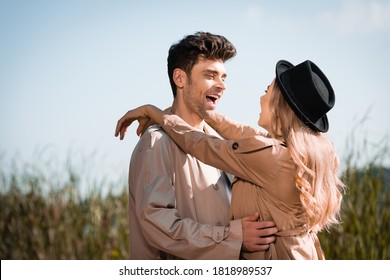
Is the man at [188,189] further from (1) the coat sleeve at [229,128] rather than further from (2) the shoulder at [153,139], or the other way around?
(1) the coat sleeve at [229,128]

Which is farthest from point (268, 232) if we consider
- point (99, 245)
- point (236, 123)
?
point (99, 245)

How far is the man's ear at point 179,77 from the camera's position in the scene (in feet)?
10.2

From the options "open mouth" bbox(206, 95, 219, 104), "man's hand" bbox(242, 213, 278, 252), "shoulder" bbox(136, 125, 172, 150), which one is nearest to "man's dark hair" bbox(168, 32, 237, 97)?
"open mouth" bbox(206, 95, 219, 104)

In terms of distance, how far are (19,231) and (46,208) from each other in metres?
0.36

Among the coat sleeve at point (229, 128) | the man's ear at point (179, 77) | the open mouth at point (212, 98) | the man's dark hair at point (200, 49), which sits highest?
the man's dark hair at point (200, 49)

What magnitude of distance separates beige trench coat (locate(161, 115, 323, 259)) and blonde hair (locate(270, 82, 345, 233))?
0.05 meters

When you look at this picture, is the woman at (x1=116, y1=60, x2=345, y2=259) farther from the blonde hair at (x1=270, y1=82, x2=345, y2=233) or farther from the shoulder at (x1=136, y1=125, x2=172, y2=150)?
the shoulder at (x1=136, y1=125, x2=172, y2=150)

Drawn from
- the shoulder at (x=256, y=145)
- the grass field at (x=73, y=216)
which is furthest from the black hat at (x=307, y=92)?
the grass field at (x=73, y=216)

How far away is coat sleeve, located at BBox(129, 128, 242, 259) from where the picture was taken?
264cm

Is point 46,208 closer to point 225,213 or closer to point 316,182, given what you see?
point 225,213

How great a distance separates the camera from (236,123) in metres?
3.38

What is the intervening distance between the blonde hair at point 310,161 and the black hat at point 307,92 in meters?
0.04

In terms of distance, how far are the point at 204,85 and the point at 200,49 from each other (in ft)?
0.58

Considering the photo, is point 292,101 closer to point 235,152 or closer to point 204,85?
point 235,152
